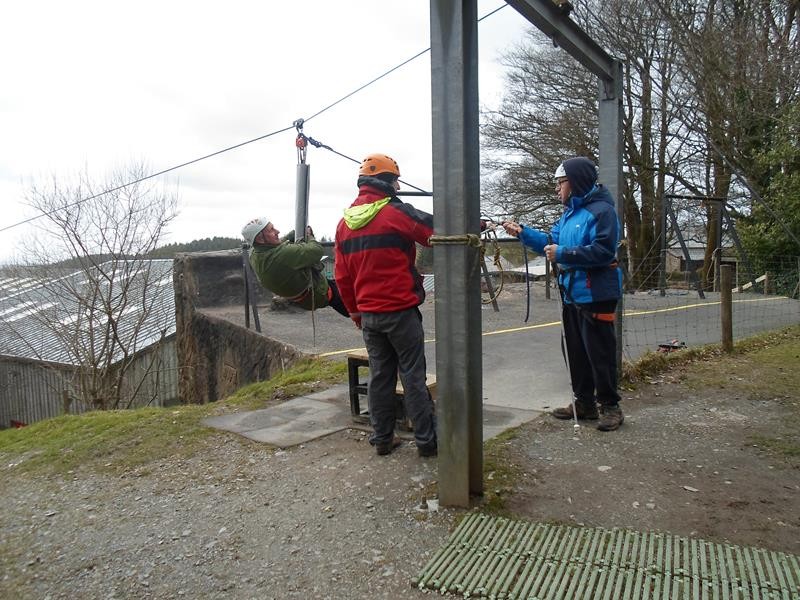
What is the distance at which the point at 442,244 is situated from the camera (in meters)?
3.33

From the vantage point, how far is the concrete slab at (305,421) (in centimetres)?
476

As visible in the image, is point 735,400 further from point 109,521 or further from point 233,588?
point 109,521

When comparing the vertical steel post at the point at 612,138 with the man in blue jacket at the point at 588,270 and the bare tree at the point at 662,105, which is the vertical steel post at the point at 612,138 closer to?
the man in blue jacket at the point at 588,270

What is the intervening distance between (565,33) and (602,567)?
357cm

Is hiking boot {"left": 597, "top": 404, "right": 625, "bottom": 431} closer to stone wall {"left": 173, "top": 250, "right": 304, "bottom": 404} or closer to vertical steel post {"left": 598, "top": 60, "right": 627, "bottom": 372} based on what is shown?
vertical steel post {"left": 598, "top": 60, "right": 627, "bottom": 372}

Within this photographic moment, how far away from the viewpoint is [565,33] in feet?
15.4

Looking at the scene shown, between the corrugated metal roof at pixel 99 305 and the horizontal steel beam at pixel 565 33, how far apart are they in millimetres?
16038

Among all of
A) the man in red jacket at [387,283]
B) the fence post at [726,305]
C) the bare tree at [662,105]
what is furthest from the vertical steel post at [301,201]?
the bare tree at [662,105]

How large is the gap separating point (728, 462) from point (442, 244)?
2251 millimetres

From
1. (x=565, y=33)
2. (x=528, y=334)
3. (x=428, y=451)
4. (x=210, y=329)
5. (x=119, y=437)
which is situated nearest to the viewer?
(x=428, y=451)

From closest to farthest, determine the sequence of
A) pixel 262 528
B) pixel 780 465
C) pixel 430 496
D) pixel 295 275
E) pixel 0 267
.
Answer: pixel 262 528, pixel 430 496, pixel 780 465, pixel 295 275, pixel 0 267

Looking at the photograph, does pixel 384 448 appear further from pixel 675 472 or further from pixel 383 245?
pixel 675 472

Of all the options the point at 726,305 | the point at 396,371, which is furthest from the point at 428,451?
the point at 726,305

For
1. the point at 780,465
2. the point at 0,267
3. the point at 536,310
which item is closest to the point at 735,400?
the point at 780,465
